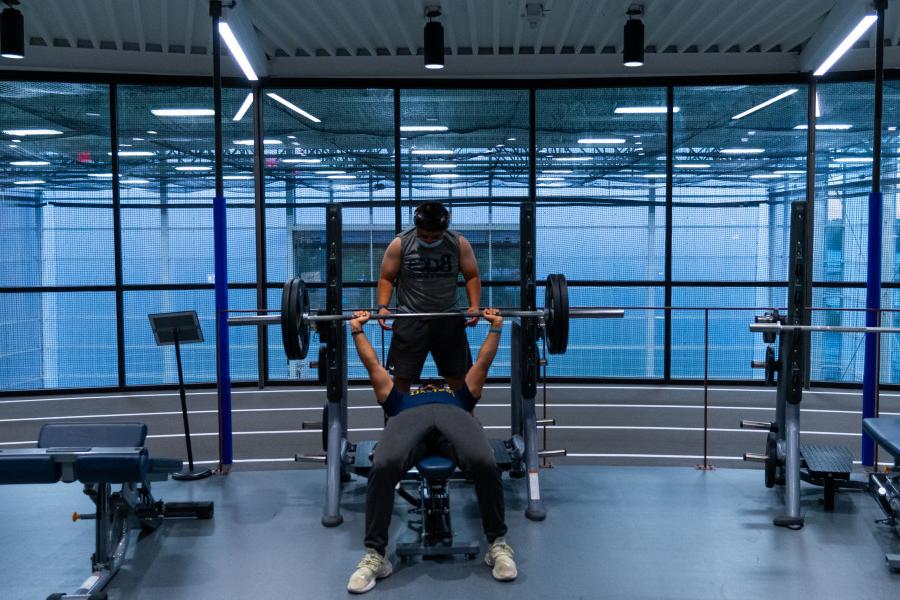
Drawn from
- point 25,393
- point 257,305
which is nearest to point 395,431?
point 257,305

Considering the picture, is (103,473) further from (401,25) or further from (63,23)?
(63,23)

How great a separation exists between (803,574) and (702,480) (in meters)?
1.12

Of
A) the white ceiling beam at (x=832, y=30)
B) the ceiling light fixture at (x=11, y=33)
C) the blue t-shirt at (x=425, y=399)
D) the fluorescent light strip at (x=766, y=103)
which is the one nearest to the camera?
the blue t-shirt at (x=425, y=399)

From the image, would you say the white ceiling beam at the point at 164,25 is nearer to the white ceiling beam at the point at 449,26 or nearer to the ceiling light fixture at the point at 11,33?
the ceiling light fixture at the point at 11,33

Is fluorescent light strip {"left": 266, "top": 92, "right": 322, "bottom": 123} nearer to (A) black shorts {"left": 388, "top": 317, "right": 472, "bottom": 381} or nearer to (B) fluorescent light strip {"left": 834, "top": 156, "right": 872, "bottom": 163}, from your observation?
(A) black shorts {"left": 388, "top": 317, "right": 472, "bottom": 381}

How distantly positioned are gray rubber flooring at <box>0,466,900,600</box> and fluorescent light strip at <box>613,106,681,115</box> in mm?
3959

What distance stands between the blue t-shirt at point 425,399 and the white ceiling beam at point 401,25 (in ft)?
10.8

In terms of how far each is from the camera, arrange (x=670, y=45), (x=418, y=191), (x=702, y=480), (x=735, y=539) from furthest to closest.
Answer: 1. (x=418, y=191)
2. (x=670, y=45)
3. (x=702, y=480)
4. (x=735, y=539)

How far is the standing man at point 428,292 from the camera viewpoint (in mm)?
3658

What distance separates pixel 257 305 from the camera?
6695mm

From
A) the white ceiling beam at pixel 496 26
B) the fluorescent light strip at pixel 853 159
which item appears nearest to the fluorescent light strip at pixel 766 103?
the fluorescent light strip at pixel 853 159

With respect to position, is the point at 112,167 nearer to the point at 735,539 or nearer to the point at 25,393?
the point at 25,393

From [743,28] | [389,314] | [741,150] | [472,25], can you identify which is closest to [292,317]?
[389,314]

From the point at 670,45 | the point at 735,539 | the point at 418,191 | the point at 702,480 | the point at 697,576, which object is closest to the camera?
the point at 697,576
